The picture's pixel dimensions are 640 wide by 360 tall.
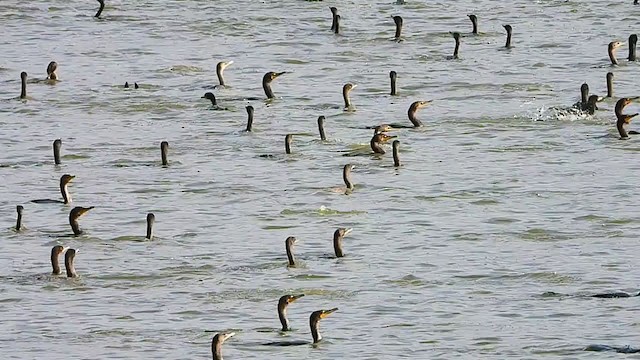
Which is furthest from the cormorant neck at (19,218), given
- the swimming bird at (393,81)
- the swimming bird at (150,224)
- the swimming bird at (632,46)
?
the swimming bird at (632,46)

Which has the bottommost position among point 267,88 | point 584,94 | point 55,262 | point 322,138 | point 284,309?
point 322,138

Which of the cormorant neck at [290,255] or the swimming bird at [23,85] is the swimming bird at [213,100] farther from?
the cormorant neck at [290,255]

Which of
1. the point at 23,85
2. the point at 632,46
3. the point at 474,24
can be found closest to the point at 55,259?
the point at 23,85

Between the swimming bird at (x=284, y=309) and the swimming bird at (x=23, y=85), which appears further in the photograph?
the swimming bird at (x=23, y=85)

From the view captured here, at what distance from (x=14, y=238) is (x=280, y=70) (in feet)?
51.1

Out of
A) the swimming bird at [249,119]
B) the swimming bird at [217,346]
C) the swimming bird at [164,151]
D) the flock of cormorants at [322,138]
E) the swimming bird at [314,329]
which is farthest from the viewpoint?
the swimming bird at [249,119]

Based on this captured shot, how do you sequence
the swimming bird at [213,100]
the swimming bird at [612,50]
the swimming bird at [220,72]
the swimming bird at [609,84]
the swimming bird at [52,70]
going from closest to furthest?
the swimming bird at [609,84] → the swimming bird at [213,100] → the swimming bird at [220,72] → the swimming bird at [52,70] → the swimming bird at [612,50]

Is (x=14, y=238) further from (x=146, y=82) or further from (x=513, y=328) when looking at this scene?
(x=146, y=82)

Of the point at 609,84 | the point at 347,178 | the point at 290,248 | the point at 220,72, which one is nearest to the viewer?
the point at 290,248

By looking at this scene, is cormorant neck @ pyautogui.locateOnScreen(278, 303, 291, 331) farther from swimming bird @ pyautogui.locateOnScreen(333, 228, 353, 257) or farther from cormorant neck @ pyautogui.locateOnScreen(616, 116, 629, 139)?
cormorant neck @ pyautogui.locateOnScreen(616, 116, 629, 139)

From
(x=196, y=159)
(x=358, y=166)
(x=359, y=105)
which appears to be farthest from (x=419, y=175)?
(x=359, y=105)

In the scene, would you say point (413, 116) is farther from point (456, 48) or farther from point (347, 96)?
point (456, 48)

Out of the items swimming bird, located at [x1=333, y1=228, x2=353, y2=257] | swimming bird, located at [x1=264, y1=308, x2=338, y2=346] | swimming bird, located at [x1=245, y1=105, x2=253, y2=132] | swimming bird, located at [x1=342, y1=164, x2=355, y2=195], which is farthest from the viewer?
swimming bird, located at [x1=245, y1=105, x2=253, y2=132]

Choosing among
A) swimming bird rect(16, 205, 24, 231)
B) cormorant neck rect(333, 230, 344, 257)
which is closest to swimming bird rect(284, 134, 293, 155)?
swimming bird rect(16, 205, 24, 231)
